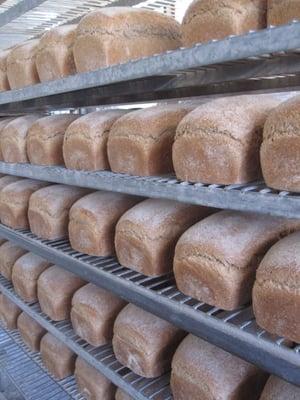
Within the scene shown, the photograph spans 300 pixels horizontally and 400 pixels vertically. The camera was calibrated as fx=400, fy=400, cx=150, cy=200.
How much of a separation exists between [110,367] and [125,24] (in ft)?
4.01

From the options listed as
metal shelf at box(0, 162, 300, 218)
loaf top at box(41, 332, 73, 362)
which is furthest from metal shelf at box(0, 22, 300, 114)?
loaf top at box(41, 332, 73, 362)

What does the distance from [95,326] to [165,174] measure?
2.23 feet

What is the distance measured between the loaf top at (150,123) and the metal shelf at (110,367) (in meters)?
0.83

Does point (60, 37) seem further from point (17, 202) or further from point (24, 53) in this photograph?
point (17, 202)

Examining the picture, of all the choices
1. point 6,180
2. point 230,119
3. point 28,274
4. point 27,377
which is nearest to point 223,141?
point 230,119

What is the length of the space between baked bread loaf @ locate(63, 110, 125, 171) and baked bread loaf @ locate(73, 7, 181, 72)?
186 millimetres

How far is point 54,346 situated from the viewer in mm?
1881

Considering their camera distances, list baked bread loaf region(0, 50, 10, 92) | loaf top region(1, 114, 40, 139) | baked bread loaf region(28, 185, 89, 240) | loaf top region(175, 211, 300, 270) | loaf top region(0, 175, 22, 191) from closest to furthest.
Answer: loaf top region(175, 211, 300, 270) < baked bread loaf region(28, 185, 89, 240) < loaf top region(1, 114, 40, 139) < baked bread loaf region(0, 50, 10, 92) < loaf top region(0, 175, 22, 191)

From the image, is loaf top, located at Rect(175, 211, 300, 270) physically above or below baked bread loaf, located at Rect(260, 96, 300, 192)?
below

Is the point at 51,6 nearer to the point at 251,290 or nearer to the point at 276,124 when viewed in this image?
the point at 276,124

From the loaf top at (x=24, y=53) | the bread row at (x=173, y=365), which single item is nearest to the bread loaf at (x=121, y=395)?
the bread row at (x=173, y=365)

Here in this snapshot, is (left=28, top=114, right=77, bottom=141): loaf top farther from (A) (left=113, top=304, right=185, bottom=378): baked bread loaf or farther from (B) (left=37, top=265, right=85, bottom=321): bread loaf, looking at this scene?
(A) (left=113, top=304, right=185, bottom=378): baked bread loaf

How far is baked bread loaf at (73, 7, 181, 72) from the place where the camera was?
1349 mm

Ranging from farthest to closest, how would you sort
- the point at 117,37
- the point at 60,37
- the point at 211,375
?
the point at 60,37 < the point at 117,37 < the point at 211,375
